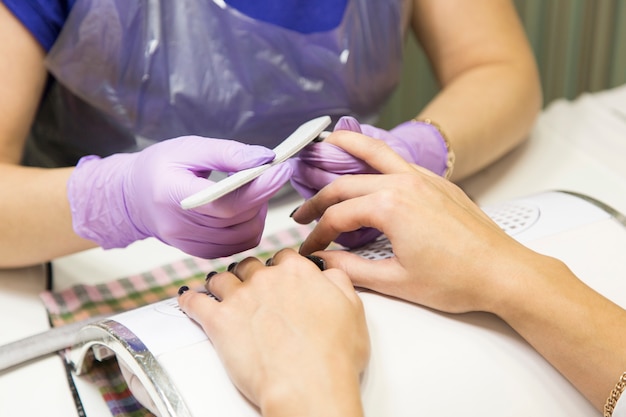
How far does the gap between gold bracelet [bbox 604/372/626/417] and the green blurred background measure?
119 cm

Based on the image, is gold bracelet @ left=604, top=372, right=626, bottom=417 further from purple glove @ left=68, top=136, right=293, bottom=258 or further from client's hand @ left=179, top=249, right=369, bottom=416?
purple glove @ left=68, top=136, right=293, bottom=258

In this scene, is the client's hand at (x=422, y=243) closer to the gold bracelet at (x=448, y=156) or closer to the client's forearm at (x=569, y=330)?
the client's forearm at (x=569, y=330)

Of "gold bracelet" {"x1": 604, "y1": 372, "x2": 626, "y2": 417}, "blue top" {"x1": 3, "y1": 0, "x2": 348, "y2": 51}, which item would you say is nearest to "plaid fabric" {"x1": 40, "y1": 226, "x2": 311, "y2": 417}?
"blue top" {"x1": 3, "y1": 0, "x2": 348, "y2": 51}

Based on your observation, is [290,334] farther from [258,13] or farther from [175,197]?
[258,13]

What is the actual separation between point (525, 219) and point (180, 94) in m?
0.53

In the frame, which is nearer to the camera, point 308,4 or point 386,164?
point 386,164

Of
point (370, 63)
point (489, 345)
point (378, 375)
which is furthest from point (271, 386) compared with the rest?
point (370, 63)

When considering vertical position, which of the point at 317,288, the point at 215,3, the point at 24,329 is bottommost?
the point at 24,329

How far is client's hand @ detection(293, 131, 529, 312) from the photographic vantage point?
2.53ft

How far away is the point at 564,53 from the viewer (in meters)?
1.92

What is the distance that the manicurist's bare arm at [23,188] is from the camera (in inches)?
39.4

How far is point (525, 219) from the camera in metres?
0.94

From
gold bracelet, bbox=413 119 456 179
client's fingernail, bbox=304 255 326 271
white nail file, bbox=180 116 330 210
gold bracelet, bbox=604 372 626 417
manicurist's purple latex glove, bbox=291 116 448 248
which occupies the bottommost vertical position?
gold bracelet, bbox=604 372 626 417

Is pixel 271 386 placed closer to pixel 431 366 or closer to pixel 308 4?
pixel 431 366
